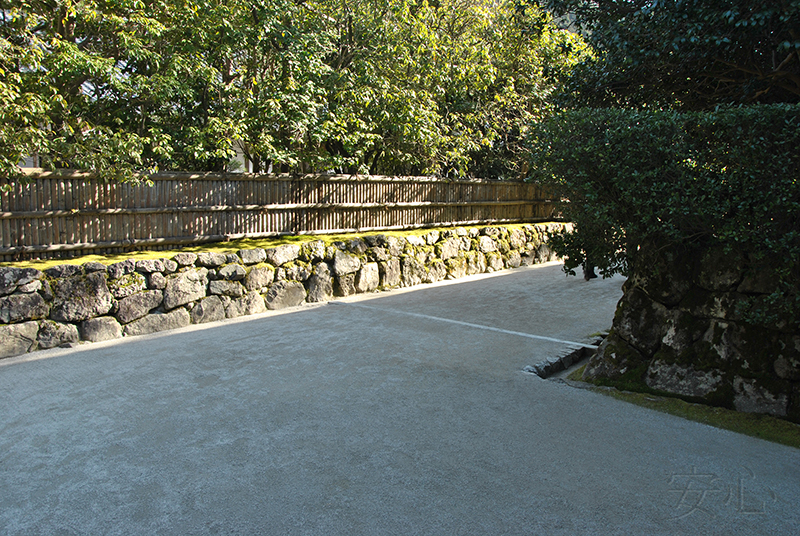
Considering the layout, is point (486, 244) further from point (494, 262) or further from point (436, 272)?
point (436, 272)

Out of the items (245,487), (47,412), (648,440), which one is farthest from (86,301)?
(648,440)

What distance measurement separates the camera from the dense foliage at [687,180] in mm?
4039

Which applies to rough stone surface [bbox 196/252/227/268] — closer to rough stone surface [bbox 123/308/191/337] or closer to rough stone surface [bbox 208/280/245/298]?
rough stone surface [bbox 208/280/245/298]

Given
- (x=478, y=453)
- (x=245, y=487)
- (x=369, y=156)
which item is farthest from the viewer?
(x=369, y=156)

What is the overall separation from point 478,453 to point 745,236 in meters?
2.50

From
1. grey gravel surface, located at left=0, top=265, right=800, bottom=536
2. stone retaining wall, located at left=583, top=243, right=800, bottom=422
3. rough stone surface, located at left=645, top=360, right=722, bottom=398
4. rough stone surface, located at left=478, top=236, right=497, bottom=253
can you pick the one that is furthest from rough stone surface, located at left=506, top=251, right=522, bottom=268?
rough stone surface, located at left=645, top=360, right=722, bottom=398

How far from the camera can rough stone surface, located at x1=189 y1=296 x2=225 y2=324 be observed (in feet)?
26.0

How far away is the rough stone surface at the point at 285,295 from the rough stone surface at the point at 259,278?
0.14 meters

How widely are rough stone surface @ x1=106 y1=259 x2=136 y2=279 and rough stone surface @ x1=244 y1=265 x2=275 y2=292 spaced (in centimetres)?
166

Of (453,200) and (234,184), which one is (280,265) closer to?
(234,184)

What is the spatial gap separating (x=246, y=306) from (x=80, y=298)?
Answer: 2294 millimetres

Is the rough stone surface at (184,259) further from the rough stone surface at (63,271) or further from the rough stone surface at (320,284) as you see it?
the rough stone surface at (320,284)

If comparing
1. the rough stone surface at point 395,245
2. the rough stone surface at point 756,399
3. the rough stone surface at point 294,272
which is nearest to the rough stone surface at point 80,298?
the rough stone surface at point 294,272

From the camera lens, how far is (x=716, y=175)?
439 cm
